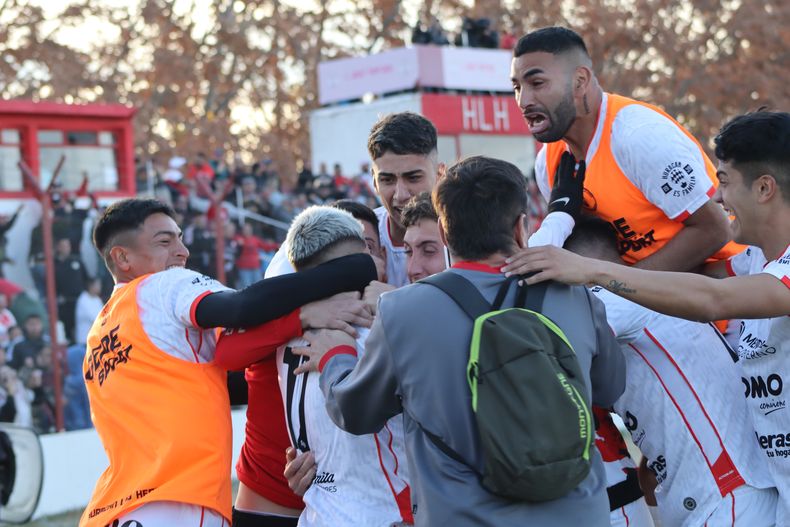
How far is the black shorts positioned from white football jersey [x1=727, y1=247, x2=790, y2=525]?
173cm

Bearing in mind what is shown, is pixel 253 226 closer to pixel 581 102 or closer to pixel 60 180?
pixel 60 180

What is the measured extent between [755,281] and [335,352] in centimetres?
128

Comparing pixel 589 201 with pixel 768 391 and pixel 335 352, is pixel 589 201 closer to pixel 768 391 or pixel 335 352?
pixel 768 391

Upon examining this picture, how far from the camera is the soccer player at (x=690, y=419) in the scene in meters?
3.75

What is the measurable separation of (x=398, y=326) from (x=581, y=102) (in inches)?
61.7

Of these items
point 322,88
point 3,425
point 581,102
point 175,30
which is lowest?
point 3,425

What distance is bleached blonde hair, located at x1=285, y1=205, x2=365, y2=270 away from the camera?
3.89 metres

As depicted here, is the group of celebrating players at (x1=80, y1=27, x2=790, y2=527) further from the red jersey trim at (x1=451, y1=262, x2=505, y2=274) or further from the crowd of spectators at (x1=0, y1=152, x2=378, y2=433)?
the crowd of spectators at (x1=0, y1=152, x2=378, y2=433)

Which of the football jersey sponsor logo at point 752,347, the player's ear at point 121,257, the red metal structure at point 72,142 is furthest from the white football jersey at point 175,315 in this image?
the red metal structure at point 72,142

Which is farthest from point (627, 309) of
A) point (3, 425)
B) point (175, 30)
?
point (175, 30)

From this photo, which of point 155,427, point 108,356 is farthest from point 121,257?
point 155,427

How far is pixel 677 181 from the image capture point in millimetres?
4059

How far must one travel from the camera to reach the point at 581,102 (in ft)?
14.2

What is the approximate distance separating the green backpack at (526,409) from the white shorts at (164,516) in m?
1.53
